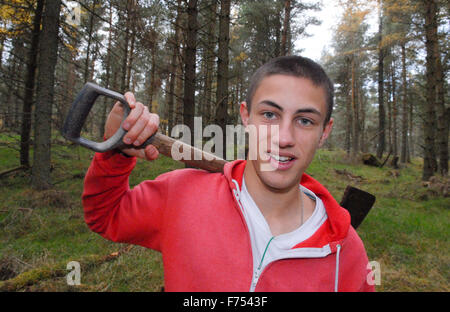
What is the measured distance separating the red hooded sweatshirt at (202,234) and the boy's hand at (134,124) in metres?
0.13

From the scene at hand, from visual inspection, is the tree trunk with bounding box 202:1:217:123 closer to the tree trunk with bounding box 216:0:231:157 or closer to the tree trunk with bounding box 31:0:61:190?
the tree trunk with bounding box 216:0:231:157

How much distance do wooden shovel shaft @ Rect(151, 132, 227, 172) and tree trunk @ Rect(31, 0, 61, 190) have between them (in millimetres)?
7189

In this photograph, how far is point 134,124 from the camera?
1446 mm

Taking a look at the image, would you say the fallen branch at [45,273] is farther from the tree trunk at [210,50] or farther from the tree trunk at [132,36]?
the tree trunk at [132,36]

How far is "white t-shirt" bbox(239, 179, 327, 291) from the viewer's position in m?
1.57

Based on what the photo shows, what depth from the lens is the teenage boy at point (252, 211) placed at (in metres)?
1.50

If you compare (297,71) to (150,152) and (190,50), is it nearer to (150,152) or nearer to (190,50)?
(150,152)

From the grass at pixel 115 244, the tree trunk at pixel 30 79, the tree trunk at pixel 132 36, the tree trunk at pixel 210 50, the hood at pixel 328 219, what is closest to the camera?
the hood at pixel 328 219

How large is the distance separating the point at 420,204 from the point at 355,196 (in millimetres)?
5964

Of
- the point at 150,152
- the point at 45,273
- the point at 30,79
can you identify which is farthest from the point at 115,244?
the point at 30,79

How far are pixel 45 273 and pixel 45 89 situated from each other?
5.72 metres

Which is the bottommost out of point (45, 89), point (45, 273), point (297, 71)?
point (45, 273)

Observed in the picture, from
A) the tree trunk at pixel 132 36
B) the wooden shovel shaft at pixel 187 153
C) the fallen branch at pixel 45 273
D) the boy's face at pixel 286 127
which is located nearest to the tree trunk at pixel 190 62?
the tree trunk at pixel 132 36

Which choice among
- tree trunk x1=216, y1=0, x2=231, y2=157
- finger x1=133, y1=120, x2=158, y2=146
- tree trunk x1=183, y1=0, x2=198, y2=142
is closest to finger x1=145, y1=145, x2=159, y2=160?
finger x1=133, y1=120, x2=158, y2=146
